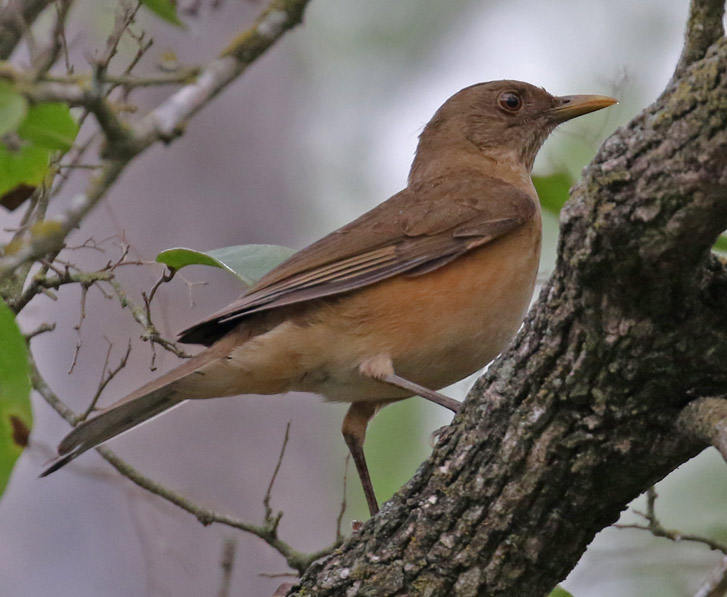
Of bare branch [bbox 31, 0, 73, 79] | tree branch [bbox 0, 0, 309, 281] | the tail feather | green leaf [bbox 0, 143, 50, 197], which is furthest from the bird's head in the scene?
green leaf [bbox 0, 143, 50, 197]

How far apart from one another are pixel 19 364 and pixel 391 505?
1.45 metres

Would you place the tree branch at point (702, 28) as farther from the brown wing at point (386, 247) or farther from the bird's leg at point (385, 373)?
the bird's leg at point (385, 373)

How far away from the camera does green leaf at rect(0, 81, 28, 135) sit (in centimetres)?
212

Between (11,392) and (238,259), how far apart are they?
4.88 ft

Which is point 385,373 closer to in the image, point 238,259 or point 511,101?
point 238,259

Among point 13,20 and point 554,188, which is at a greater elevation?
point 13,20

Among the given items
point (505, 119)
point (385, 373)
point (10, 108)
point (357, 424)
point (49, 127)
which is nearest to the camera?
point (10, 108)

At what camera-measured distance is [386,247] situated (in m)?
4.74

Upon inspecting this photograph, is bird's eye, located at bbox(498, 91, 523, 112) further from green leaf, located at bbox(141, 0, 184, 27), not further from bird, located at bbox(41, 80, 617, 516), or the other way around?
green leaf, located at bbox(141, 0, 184, 27)

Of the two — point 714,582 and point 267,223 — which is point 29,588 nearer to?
point 267,223

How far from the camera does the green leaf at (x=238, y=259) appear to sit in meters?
3.68

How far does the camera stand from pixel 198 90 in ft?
8.57

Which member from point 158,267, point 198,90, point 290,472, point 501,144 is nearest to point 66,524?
point 290,472

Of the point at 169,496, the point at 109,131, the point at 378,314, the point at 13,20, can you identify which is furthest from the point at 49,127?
the point at 378,314
